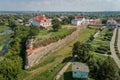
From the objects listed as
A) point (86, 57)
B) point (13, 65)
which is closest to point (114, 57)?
point (86, 57)

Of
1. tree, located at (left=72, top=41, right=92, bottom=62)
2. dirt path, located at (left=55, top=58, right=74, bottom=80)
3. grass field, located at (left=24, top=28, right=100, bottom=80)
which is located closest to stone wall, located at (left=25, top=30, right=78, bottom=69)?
grass field, located at (left=24, top=28, right=100, bottom=80)

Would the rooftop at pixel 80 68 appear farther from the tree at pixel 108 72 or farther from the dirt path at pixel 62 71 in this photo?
the dirt path at pixel 62 71

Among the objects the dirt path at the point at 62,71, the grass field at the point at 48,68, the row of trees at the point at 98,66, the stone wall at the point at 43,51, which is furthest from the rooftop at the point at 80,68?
the stone wall at the point at 43,51

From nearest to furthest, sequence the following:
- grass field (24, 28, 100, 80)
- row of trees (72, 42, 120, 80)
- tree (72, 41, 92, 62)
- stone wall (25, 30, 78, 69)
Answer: row of trees (72, 42, 120, 80) → grass field (24, 28, 100, 80) → tree (72, 41, 92, 62) → stone wall (25, 30, 78, 69)

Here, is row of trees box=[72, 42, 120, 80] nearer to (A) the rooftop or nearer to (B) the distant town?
(B) the distant town

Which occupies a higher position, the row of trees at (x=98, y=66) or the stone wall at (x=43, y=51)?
the row of trees at (x=98, y=66)

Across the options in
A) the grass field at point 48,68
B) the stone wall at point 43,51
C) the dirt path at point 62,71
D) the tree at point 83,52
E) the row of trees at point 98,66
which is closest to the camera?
the row of trees at point 98,66

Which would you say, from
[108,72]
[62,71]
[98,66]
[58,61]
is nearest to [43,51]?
[58,61]

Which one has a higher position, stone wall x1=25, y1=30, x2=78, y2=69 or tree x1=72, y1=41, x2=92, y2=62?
tree x1=72, y1=41, x2=92, y2=62

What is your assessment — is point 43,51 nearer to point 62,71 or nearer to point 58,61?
point 58,61

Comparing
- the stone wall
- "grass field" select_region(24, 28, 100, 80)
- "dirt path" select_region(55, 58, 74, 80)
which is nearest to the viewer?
"dirt path" select_region(55, 58, 74, 80)
